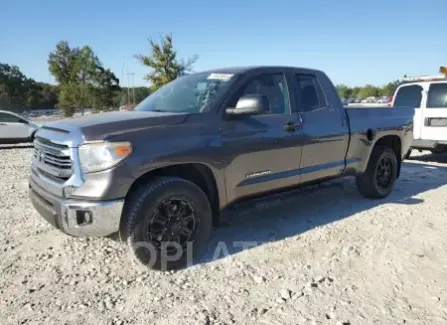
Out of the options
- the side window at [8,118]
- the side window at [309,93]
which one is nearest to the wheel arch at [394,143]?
the side window at [309,93]

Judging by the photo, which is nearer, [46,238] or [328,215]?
[46,238]

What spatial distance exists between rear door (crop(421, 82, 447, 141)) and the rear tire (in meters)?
3.14

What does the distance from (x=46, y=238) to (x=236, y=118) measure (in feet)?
7.85

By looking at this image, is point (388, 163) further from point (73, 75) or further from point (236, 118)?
point (73, 75)

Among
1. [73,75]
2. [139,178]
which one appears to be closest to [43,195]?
[139,178]

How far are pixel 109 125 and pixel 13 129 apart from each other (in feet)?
39.4

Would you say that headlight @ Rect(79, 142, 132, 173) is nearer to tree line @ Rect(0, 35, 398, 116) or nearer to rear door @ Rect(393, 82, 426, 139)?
rear door @ Rect(393, 82, 426, 139)

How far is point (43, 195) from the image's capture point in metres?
3.35

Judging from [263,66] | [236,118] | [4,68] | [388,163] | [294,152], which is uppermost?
[4,68]

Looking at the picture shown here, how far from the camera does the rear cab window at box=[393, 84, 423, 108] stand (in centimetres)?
859

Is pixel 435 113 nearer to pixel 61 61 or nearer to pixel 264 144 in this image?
pixel 264 144

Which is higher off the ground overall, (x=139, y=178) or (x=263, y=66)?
(x=263, y=66)

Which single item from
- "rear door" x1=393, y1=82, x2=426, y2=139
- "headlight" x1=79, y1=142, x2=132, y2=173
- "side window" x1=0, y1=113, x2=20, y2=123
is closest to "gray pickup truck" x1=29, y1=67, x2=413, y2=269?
"headlight" x1=79, y1=142, x2=132, y2=173

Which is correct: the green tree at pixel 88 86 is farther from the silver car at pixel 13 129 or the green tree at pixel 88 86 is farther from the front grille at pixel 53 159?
the front grille at pixel 53 159
